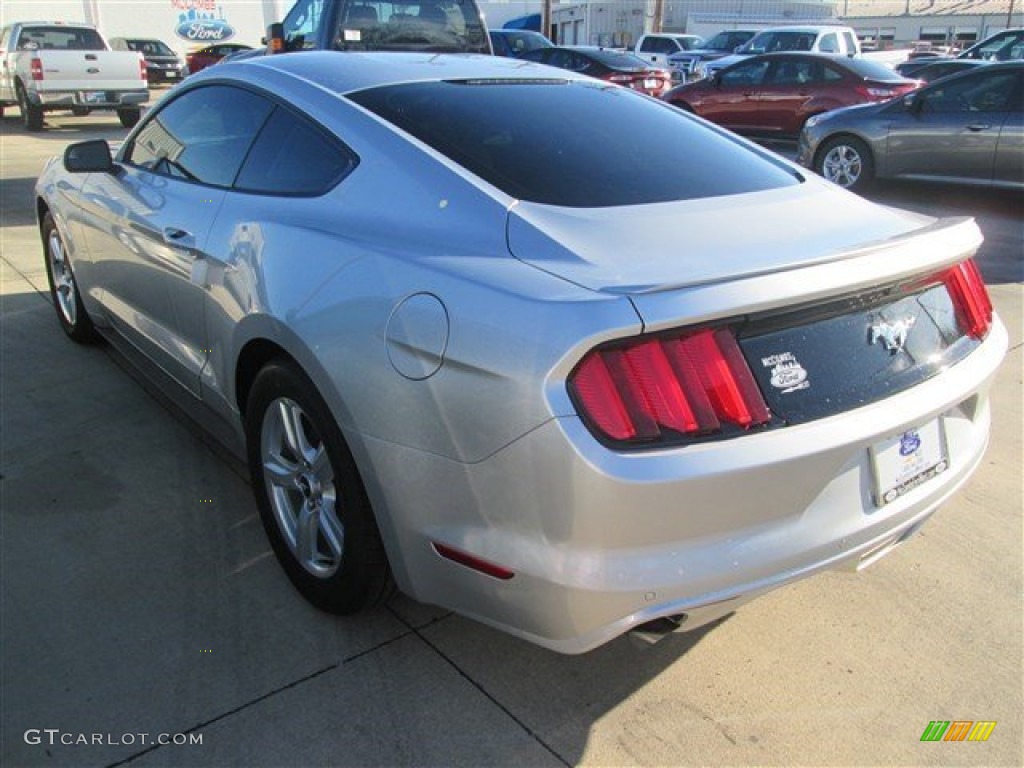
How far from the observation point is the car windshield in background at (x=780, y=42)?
19812mm

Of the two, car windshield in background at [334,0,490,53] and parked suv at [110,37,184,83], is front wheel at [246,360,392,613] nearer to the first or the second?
car windshield in background at [334,0,490,53]

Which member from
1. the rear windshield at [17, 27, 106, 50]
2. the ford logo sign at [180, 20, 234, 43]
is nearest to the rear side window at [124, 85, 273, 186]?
the rear windshield at [17, 27, 106, 50]

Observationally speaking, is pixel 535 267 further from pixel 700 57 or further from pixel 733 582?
pixel 700 57

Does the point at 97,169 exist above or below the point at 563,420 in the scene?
above

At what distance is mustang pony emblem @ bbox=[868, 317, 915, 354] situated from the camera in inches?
87.0

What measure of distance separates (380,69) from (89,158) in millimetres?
1651

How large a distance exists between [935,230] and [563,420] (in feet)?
4.38

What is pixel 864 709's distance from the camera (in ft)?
7.98

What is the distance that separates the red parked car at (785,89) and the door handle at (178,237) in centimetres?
1159

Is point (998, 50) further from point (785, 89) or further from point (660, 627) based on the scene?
point (660, 627)

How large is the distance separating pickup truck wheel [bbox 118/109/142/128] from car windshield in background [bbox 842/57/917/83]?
505 inches

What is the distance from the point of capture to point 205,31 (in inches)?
1283

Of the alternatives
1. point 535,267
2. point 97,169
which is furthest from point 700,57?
point 535,267

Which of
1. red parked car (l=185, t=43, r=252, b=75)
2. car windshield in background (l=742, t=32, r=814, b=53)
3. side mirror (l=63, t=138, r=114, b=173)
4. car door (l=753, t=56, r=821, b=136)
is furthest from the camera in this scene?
red parked car (l=185, t=43, r=252, b=75)
